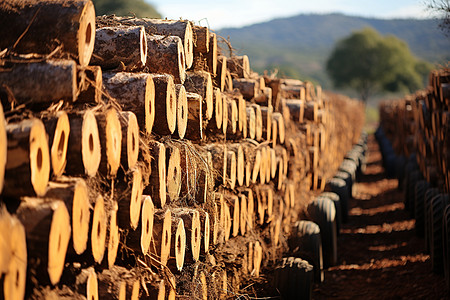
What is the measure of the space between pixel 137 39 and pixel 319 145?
8575 millimetres

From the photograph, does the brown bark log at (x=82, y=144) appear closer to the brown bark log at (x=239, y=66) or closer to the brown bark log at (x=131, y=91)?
the brown bark log at (x=131, y=91)

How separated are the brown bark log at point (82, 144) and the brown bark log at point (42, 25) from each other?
1.17 feet

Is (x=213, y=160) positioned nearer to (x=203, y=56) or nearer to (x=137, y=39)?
(x=203, y=56)

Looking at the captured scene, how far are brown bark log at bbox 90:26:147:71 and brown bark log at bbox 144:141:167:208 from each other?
560mm

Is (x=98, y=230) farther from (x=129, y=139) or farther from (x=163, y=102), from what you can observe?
(x=163, y=102)

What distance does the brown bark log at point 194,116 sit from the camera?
15.1 ft

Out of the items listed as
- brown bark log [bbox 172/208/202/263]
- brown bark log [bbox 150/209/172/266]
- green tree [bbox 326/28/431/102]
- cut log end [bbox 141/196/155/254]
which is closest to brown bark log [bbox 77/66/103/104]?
cut log end [bbox 141/196/155/254]

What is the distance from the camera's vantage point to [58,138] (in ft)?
8.33

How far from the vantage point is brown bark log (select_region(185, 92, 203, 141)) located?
15.1ft

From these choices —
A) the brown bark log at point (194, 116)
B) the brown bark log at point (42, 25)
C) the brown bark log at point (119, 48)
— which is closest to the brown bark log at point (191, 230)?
the brown bark log at point (194, 116)

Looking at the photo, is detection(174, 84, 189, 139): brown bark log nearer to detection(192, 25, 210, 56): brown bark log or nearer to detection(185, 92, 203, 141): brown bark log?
detection(185, 92, 203, 141): brown bark log

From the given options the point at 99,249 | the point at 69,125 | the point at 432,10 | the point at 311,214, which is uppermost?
the point at 432,10

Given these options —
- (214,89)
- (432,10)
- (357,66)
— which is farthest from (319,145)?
(357,66)

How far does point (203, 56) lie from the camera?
17.2ft
